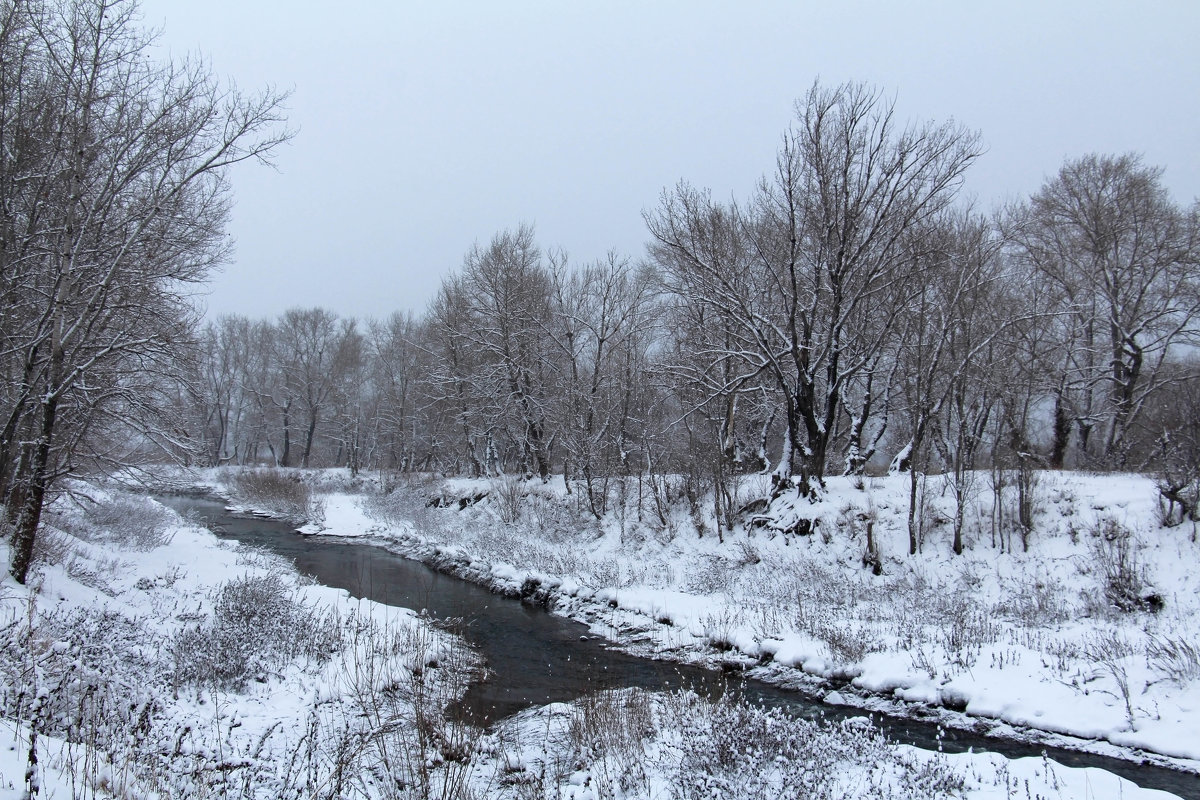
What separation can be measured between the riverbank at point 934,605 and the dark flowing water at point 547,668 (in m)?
0.40

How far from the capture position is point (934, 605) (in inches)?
495

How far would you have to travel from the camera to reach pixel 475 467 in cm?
3728

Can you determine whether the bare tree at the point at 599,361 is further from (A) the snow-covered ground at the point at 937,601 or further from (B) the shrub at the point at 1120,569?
(B) the shrub at the point at 1120,569

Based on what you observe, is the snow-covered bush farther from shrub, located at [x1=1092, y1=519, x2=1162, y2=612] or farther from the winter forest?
shrub, located at [x1=1092, y1=519, x2=1162, y2=612]

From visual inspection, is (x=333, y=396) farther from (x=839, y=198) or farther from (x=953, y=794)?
(x=953, y=794)

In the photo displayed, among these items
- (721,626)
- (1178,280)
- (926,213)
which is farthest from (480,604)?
(1178,280)

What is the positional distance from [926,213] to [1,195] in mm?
20223

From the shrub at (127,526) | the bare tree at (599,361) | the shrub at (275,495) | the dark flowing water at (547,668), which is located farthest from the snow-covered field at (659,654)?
the shrub at (275,495)

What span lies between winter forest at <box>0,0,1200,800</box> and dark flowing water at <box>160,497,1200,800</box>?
1.91ft

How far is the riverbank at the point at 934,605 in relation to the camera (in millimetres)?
8328

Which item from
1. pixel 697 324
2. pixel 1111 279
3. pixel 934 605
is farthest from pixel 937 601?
pixel 1111 279

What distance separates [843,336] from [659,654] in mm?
12634

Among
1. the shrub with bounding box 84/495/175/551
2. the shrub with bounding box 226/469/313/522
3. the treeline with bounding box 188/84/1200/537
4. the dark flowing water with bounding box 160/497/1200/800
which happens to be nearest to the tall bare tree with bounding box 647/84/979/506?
the treeline with bounding box 188/84/1200/537

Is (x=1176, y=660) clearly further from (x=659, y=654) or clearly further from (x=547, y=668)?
(x=547, y=668)
